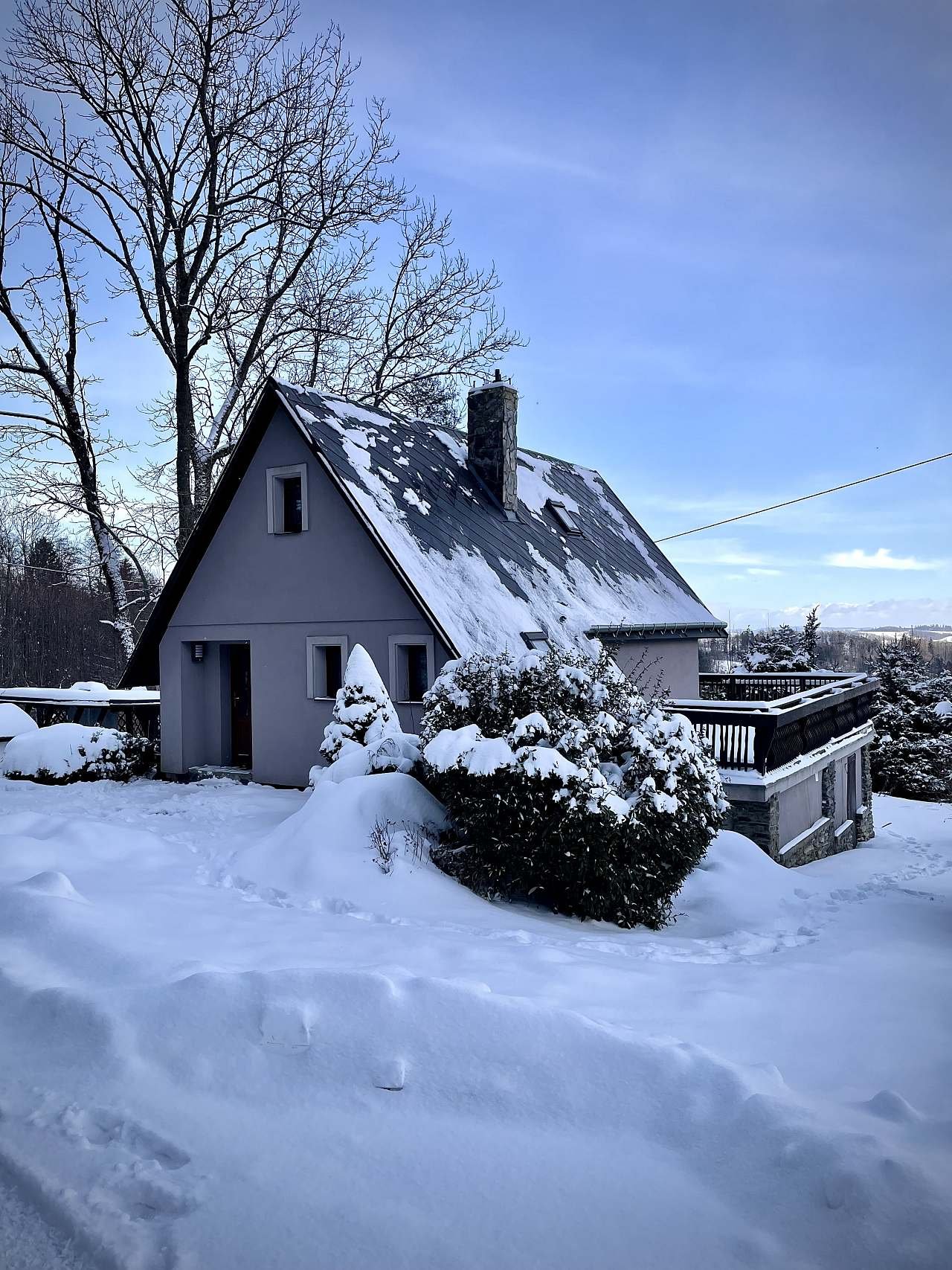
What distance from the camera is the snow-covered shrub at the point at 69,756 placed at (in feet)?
50.4

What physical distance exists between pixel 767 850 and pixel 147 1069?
1014 cm

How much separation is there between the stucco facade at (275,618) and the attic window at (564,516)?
6666 mm

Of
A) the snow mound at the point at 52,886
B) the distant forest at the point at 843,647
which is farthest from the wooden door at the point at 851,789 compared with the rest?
the distant forest at the point at 843,647

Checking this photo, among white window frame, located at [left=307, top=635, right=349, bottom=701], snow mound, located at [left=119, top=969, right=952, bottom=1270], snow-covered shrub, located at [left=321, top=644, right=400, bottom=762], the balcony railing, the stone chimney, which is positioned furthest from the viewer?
the stone chimney

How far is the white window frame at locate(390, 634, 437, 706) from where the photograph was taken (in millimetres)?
13711

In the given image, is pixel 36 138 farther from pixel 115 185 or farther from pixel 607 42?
pixel 607 42

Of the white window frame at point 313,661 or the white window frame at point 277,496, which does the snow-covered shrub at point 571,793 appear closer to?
the white window frame at point 313,661

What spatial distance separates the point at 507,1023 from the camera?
4383 mm

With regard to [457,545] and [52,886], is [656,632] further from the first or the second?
[52,886]

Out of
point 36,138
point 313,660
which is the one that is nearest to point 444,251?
point 36,138

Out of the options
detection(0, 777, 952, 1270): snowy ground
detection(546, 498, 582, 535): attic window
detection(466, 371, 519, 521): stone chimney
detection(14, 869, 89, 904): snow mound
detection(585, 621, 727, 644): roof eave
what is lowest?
detection(0, 777, 952, 1270): snowy ground

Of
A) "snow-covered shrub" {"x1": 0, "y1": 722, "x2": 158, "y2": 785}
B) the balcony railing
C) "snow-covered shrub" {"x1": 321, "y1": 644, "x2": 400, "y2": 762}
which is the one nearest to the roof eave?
the balcony railing

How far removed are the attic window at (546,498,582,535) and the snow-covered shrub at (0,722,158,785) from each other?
1021 cm

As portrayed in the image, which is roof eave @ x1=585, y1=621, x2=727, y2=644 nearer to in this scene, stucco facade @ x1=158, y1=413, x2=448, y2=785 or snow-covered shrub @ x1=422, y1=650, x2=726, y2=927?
stucco facade @ x1=158, y1=413, x2=448, y2=785
